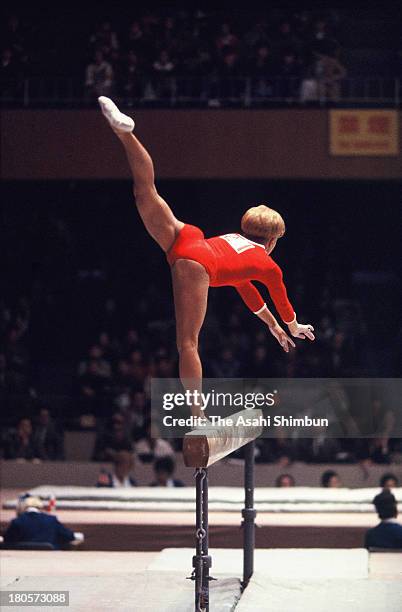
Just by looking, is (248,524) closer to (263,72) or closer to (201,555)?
(201,555)

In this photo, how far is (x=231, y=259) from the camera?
460 cm

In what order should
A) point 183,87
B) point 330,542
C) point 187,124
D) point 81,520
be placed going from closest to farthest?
1. point 330,542
2. point 81,520
3. point 187,124
4. point 183,87

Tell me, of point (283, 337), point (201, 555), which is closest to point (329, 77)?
point (283, 337)

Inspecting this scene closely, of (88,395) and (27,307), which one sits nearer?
(88,395)

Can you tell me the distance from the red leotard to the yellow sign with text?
7.77 m

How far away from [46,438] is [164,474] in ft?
5.41

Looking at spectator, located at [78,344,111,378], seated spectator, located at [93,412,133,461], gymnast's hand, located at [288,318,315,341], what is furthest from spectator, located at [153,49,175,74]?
gymnast's hand, located at [288,318,315,341]

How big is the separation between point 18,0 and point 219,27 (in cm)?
253

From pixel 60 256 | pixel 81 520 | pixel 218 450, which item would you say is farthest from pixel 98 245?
pixel 218 450

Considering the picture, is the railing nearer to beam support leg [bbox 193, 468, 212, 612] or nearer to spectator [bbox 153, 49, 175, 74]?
spectator [bbox 153, 49, 175, 74]

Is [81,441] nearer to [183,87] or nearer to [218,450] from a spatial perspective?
[183,87]

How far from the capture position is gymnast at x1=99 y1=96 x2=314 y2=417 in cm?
435

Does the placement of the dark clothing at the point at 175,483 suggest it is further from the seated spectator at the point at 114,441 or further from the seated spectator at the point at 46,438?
the seated spectator at the point at 46,438

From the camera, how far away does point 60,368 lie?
13.8 metres
